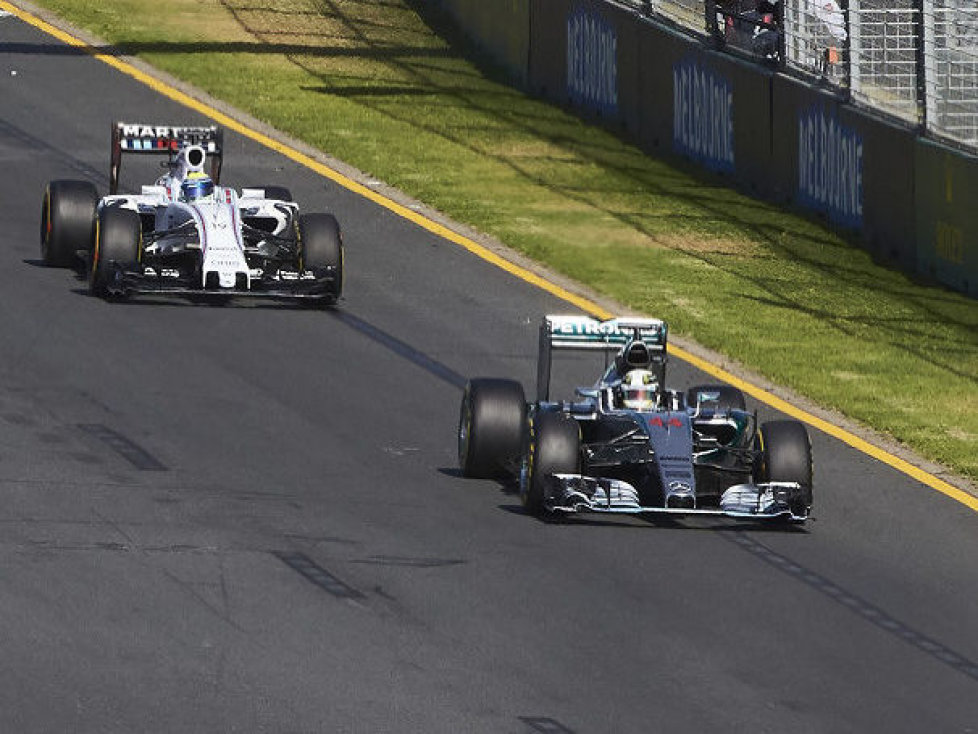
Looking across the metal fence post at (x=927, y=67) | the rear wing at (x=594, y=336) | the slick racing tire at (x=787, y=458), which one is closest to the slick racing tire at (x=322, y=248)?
the rear wing at (x=594, y=336)

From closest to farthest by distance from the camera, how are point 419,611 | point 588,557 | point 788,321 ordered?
point 419,611 → point 588,557 → point 788,321

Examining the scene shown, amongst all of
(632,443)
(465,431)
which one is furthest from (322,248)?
(632,443)

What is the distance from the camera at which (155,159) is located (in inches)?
1235

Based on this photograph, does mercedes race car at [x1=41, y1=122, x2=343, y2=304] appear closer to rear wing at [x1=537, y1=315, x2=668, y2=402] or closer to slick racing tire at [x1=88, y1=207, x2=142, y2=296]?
slick racing tire at [x1=88, y1=207, x2=142, y2=296]

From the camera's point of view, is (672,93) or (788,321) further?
(672,93)

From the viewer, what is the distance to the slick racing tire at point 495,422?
19.0 m

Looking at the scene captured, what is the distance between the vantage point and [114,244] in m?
23.9

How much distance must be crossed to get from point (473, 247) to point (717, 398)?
347 inches

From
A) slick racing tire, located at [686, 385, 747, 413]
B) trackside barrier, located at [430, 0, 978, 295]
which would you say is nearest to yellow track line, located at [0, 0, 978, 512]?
slick racing tire, located at [686, 385, 747, 413]

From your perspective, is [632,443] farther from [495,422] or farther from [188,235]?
[188,235]

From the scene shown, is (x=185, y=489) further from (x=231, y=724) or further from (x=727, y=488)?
(x=231, y=724)

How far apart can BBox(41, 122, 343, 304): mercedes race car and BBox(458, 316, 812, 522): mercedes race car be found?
5109 mm

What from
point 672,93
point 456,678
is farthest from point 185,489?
point 672,93

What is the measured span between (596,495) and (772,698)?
331 cm
